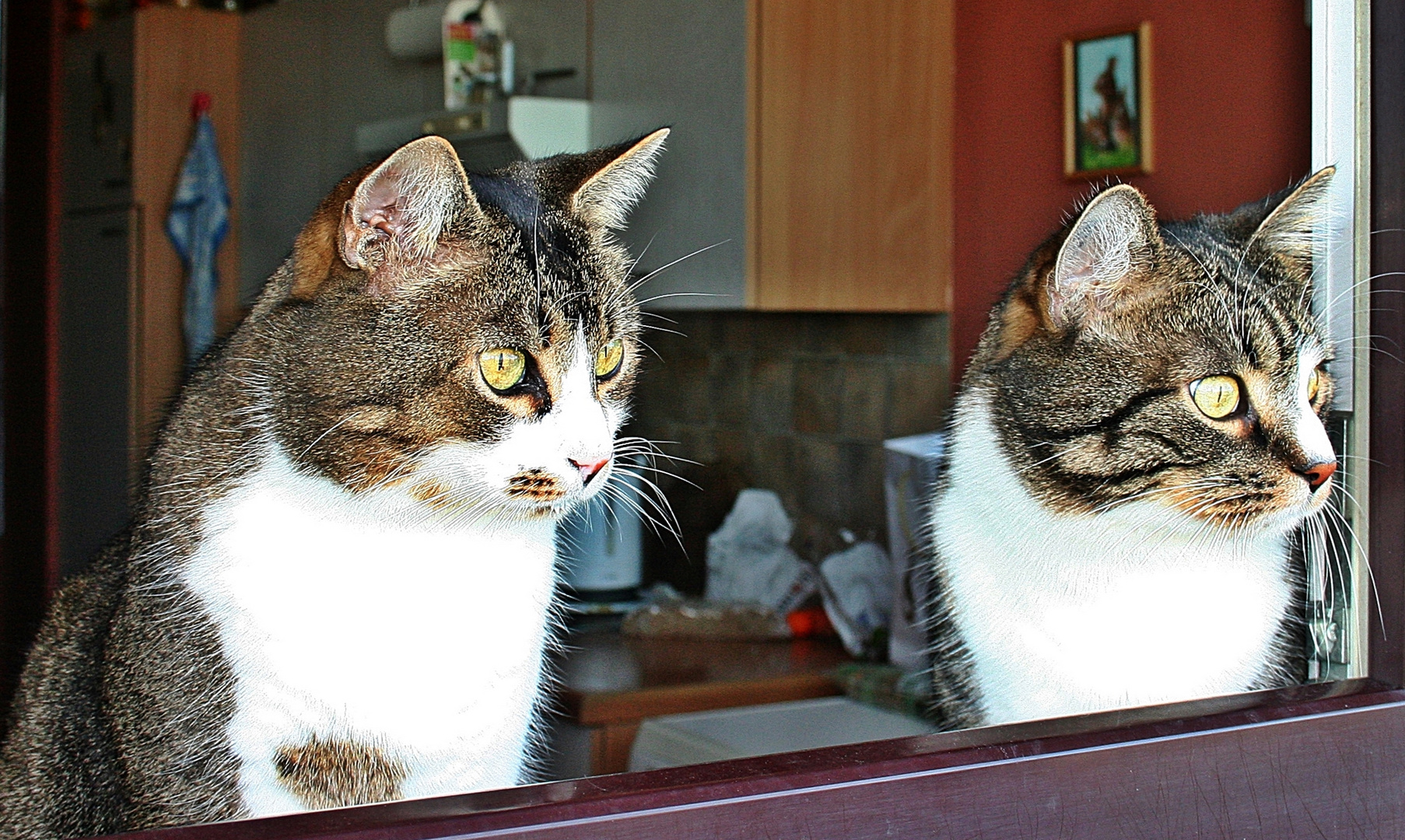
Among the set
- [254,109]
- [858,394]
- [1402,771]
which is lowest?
[1402,771]

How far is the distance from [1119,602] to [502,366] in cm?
55

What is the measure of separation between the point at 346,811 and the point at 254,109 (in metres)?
→ 3.52

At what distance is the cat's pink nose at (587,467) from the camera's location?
0.84 metres

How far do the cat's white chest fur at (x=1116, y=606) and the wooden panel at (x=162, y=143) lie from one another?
3205 millimetres

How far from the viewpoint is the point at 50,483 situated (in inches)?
158

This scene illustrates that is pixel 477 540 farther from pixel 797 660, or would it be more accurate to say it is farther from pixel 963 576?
pixel 797 660

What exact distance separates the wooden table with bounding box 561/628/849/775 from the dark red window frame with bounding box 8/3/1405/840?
129 centimetres

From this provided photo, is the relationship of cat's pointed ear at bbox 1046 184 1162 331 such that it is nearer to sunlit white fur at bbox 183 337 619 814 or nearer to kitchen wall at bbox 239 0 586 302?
sunlit white fur at bbox 183 337 619 814

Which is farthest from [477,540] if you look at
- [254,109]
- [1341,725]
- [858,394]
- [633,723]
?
[254,109]

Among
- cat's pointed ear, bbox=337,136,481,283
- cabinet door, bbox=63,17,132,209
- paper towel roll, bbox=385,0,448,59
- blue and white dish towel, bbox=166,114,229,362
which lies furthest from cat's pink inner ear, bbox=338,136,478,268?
cabinet door, bbox=63,17,132,209

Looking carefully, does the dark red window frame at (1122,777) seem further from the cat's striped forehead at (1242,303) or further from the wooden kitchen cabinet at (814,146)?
the wooden kitchen cabinet at (814,146)

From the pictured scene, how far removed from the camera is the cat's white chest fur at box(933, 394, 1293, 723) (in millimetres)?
1070

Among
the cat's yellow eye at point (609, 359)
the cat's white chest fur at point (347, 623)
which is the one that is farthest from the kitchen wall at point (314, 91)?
the cat's white chest fur at point (347, 623)

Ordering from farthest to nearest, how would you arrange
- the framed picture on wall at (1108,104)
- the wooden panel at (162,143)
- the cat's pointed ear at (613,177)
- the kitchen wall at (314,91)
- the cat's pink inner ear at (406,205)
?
the wooden panel at (162,143) → the kitchen wall at (314,91) → the framed picture on wall at (1108,104) → the cat's pointed ear at (613,177) → the cat's pink inner ear at (406,205)
